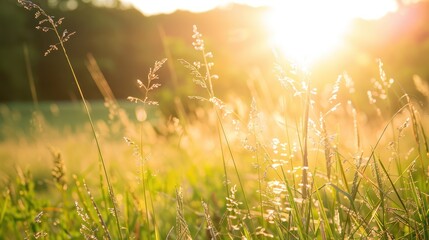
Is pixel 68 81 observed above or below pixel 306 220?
above

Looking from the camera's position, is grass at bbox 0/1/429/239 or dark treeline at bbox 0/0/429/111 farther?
dark treeline at bbox 0/0/429/111

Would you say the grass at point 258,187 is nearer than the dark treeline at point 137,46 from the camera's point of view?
Yes

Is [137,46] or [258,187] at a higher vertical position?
[137,46]

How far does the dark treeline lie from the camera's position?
1346cm

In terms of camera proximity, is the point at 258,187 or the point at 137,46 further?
the point at 137,46

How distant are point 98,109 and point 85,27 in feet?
49.0

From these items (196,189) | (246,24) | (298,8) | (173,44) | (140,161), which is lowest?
(196,189)

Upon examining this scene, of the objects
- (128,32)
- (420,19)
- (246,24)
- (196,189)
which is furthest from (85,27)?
(196,189)

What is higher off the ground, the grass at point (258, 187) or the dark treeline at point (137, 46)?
the dark treeline at point (137, 46)

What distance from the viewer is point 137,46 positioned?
55375mm

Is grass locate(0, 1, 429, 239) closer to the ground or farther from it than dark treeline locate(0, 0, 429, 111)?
closer to the ground

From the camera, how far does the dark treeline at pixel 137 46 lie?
44.2ft

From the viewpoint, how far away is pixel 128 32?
57812mm

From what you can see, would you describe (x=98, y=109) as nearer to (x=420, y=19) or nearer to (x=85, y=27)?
(x=85, y=27)
